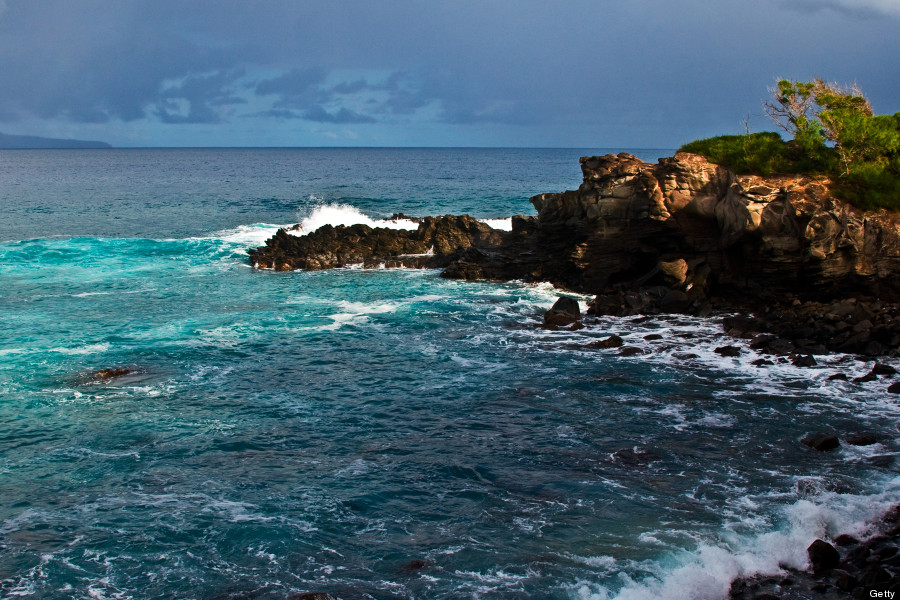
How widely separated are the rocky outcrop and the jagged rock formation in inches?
381

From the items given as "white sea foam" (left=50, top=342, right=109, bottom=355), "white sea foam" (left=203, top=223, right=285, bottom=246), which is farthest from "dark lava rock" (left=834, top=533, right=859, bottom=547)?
"white sea foam" (left=203, top=223, right=285, bottom=246)

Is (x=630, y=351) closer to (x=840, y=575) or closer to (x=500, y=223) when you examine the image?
(x=840, y=575)

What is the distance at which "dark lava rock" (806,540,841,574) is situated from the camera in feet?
47.5

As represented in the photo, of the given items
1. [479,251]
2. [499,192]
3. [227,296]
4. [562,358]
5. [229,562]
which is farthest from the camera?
[499,192]

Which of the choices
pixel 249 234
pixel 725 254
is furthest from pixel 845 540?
pixel 249 234

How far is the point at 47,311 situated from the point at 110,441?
19.7 metres

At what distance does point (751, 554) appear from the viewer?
14805mm

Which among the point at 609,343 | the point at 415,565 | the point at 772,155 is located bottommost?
the point at 415,565

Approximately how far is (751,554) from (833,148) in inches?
1124

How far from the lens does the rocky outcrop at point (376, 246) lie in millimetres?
49375

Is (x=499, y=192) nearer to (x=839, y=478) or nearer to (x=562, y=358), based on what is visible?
(x=562, y=358)

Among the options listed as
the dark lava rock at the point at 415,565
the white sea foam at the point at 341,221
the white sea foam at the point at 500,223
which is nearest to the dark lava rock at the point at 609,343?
the dark lava rock at the point at 415,565

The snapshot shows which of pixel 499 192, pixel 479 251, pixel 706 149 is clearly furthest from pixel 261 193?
pixel 706 149

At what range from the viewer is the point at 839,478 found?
17891 millimetres
